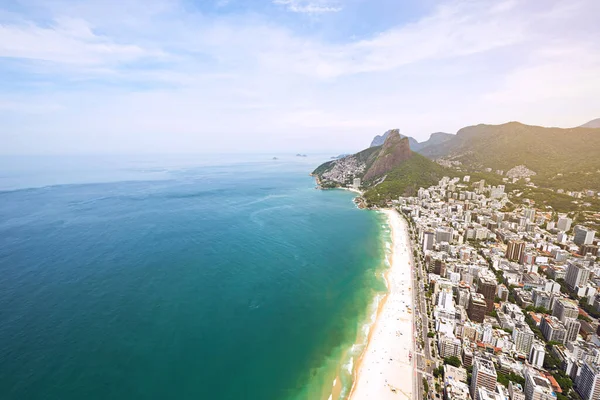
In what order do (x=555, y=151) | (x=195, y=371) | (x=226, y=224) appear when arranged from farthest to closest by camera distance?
(x=555, y=151), (x=226, y=224), (x=195, y=371)

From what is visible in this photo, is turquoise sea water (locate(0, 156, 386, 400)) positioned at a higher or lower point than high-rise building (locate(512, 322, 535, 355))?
higher

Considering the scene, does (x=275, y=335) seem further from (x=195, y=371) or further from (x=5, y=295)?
(x=5, y=295)

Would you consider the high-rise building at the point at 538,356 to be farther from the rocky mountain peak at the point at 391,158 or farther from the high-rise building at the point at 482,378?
the rocky mountain peak at the point at 391,158

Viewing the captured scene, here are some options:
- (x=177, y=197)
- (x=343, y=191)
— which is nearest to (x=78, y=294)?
(x=177, y=197)

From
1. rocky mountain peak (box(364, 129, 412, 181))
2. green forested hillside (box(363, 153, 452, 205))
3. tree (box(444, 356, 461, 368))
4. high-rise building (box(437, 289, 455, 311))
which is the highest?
rocky mountain peak (box(364, 129, 412, 181))

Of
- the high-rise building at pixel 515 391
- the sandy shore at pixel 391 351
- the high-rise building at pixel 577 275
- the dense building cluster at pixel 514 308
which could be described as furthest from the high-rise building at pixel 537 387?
the high-rise building at pixel 577 275

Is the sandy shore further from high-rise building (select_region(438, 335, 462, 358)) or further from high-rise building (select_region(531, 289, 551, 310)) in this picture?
high-rise building (select_region(531, 289, 551, 310))

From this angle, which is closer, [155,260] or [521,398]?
[521,398]

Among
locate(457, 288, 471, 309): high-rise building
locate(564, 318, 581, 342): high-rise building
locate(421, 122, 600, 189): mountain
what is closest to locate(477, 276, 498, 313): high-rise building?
locate(457, 288, 471, 309): high-rise building
